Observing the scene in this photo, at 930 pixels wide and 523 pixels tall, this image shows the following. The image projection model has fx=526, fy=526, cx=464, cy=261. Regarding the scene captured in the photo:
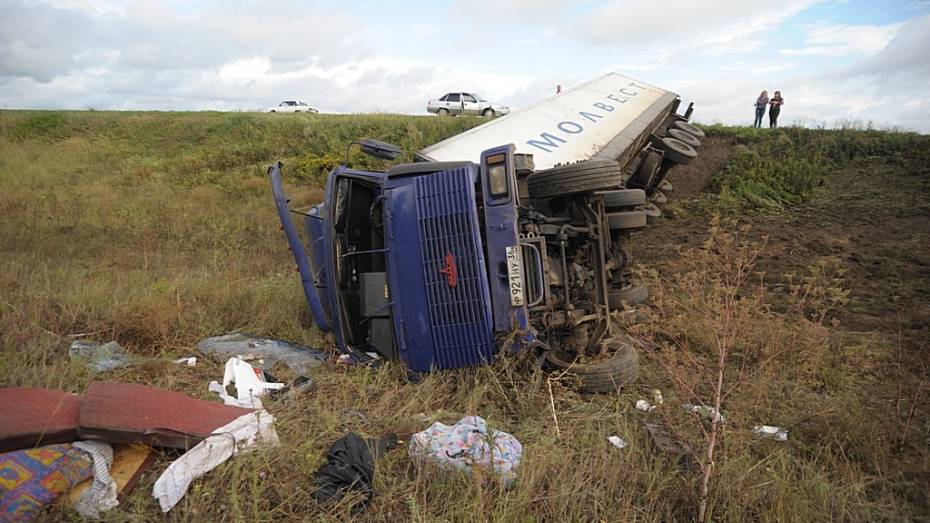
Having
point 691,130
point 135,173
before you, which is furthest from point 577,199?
point 135,173

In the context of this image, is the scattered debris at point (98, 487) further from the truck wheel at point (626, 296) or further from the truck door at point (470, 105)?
the truck door at point (470, 105)

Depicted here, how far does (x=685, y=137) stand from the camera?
7.27 meters

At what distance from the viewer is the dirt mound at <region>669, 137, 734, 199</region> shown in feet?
35.2

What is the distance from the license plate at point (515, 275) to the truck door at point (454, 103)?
1651cm

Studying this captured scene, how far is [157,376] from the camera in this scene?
388 centimetres

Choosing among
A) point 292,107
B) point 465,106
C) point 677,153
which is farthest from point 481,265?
point 292,107

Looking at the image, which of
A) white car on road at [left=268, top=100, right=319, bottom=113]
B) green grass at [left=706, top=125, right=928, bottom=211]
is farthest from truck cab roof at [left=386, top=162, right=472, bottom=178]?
white car on road at [left=268, top=100, right=319, bottom=113]

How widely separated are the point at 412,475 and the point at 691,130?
6998 millimetres

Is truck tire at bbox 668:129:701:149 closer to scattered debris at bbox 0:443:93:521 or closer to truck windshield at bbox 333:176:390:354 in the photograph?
truck windshield at bbox 333:176:390:354

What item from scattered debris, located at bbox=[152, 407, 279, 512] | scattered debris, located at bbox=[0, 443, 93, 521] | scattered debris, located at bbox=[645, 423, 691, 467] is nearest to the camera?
scattered debris, located at bbox=[0, 443, 93, 521]

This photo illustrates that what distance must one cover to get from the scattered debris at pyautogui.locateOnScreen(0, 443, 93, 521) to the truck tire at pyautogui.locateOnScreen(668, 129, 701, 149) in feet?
23.4

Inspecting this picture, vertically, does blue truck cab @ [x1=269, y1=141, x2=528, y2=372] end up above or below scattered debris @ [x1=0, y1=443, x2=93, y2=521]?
above

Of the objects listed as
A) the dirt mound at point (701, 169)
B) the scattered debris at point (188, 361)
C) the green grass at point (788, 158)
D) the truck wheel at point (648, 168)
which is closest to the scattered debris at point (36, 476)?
the scattered debris at point (188, 361)

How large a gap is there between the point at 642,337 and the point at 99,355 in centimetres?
434
